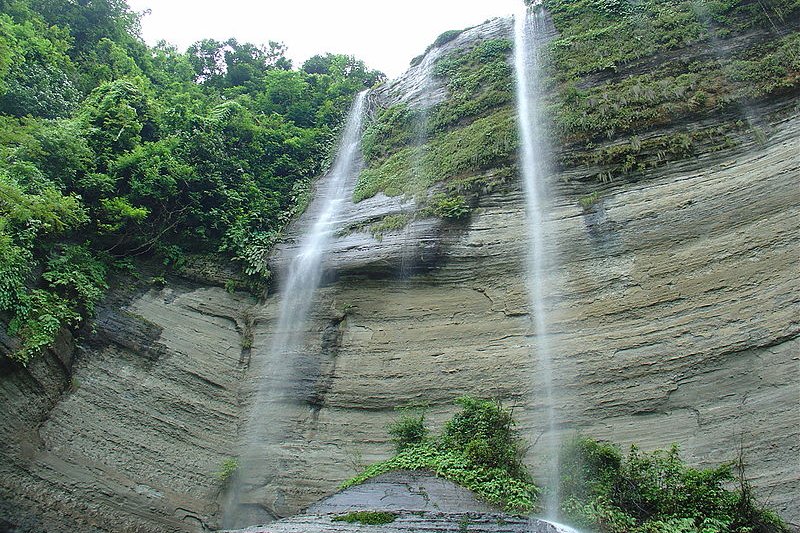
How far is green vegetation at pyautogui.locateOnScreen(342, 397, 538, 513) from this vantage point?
7.30 meters

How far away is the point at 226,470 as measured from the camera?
1002 cm

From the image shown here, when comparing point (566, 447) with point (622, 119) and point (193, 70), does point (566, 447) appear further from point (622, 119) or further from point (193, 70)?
point (193, 70)

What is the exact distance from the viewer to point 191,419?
10.4 m

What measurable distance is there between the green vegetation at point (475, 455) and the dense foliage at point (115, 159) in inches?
220

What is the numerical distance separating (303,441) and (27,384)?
464 centimetres

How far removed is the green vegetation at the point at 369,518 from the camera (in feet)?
18.3

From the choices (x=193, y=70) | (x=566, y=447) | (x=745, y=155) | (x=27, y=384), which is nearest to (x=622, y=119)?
(x=745, y=155)

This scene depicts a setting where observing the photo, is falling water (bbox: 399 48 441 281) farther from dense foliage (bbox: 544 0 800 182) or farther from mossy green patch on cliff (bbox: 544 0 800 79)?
mossy green patch on cliff (bbox: 544 0 800 79)

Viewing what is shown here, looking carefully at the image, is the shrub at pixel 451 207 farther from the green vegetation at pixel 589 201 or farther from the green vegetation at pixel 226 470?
the green vegetation at pixel 226 470

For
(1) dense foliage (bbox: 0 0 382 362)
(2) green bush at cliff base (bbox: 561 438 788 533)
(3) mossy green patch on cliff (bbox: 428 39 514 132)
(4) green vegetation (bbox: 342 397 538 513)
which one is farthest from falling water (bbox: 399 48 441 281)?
(2) green bush at cliff base (bbox: 561 438 788 533)

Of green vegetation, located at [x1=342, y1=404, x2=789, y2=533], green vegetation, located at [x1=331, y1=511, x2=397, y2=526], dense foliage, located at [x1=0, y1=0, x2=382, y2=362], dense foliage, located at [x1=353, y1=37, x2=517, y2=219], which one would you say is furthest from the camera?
dense foliage, located at [x1=353, y1=37, x2=517, y2=219]

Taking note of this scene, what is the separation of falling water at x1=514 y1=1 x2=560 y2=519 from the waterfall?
14.6 ft

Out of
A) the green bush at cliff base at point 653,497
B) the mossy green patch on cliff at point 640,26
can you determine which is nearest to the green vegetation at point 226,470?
the green bush at cliff base at point 653,497

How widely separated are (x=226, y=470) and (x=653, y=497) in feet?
23.1
